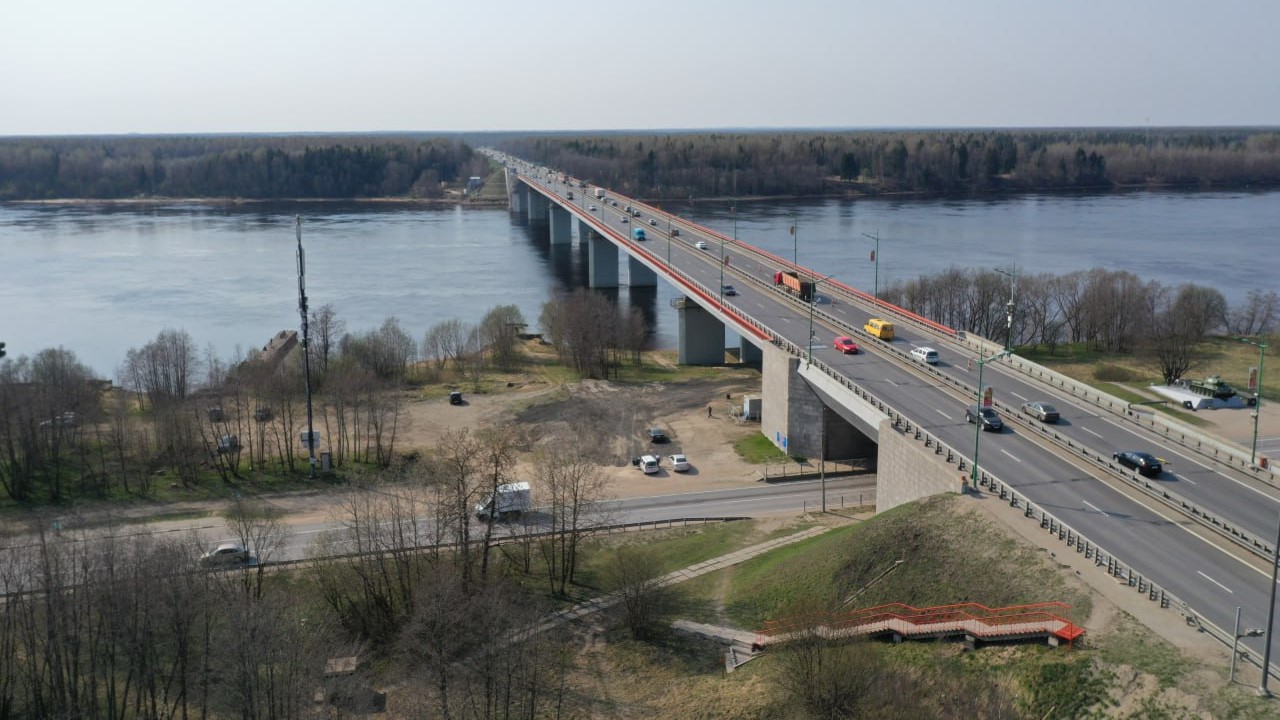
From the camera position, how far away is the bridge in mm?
24500

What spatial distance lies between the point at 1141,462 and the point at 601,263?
75217 mm

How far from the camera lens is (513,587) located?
1184 inches

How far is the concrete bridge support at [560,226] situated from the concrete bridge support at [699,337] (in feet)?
211

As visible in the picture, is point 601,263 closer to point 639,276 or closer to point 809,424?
point 639,276

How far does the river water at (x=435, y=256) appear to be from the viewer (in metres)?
83.2

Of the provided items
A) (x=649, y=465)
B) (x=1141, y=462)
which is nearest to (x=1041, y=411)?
(x=1141, y=462)

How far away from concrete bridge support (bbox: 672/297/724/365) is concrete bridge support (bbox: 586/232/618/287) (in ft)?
111

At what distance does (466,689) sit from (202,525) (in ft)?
61.6

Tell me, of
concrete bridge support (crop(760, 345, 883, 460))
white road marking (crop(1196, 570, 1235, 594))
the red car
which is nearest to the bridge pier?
the red car

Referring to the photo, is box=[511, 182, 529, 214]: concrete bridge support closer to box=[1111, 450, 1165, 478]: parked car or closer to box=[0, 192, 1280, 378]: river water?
box=[0, 192, 1280, 378]: river water

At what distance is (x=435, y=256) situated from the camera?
11888 centimetres

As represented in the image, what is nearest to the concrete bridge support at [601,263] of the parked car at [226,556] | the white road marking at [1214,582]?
the parked car at [226,556]

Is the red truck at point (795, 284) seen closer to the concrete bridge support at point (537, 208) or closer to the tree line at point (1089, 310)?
the tree line at point (1089, 310)

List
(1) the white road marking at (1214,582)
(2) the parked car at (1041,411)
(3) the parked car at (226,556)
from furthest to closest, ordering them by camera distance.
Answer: (2) the parked car at (1041,411), (3) the parked car at (226,556), (1) the white road marking at (1214,582)
